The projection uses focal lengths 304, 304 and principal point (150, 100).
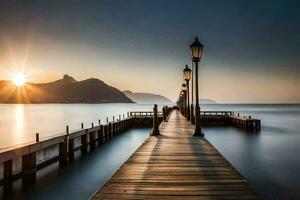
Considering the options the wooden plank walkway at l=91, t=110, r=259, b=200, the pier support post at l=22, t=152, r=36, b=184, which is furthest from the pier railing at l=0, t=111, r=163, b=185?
the wooden plank walkway at l=91, t=110, r=259, b=200

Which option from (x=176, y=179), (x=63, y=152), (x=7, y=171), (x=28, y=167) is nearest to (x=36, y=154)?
(x=63, y=152)

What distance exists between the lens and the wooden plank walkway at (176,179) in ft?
19.5

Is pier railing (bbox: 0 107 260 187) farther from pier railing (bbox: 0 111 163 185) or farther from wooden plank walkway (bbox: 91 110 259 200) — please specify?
wooden plank walkway (bbox: 91 110 259 200)

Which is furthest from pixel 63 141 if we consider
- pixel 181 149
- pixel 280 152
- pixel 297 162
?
pixel 280 152

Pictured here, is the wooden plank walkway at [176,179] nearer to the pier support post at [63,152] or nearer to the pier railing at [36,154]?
the pier railing at [36,154]

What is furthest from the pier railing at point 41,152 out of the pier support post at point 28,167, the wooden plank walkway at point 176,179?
the wooden plank walkway at point 176,179

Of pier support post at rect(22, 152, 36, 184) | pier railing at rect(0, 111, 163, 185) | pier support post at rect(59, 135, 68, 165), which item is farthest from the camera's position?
pier support post at rect(59, 135, 68, 165)

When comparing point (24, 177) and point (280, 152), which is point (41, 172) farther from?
point (280, 152)

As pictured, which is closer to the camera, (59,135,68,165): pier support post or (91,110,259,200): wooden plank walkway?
(91,110,259,200): wooden plank walkway

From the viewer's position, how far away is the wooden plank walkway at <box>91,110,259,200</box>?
596 centimetres

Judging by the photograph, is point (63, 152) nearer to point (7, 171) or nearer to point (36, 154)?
point (36, 154)

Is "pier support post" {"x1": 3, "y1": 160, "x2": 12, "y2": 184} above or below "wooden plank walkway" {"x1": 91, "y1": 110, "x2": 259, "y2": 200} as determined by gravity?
below

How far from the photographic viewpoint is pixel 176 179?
712 centimetres

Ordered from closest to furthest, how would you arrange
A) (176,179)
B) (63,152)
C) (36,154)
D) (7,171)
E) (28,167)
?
(176,179) → (7,171) → (28,167) → (63,152) → (36,154)
